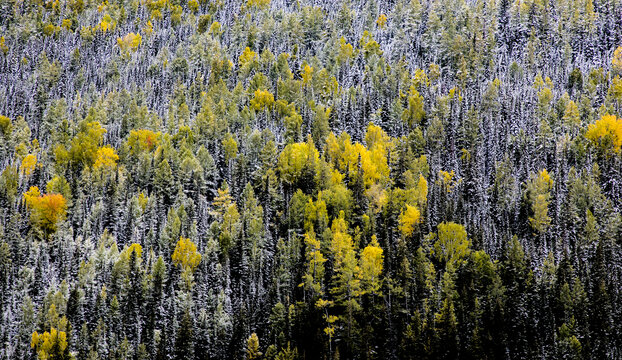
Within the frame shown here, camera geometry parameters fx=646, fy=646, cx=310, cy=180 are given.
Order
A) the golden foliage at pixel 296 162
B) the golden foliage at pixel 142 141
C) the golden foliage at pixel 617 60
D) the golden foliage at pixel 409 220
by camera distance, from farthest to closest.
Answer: the golden foliage at pixel 617 60 < the golden foliage at pixel 142 141 < the golden foliage at pixel 296 162 < the golden foliage at pixel 409 220

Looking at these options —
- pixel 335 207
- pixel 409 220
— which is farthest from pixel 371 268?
pixel 335 207

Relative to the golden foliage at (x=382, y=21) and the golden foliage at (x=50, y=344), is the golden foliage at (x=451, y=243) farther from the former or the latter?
the golden foliage at (x=382, y=21)

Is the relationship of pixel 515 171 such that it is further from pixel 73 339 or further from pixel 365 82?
pixel 73 339

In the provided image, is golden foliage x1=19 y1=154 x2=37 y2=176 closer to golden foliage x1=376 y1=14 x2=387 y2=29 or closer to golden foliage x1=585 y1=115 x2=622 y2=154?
golden foliage x1=585 y1=115 x2=622 y2=154

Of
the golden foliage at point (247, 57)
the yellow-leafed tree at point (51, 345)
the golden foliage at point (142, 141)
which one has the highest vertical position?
the golden foliage at point (247, 57)

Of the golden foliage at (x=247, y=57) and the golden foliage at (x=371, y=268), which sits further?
the golden foliage at (x=247, y=57)

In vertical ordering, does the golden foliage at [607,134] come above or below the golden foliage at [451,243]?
above

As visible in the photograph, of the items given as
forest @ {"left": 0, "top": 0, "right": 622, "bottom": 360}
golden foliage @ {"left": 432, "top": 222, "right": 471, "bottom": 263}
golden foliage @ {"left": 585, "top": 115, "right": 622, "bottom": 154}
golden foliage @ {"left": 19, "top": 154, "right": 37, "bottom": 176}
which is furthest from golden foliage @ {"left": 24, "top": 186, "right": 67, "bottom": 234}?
golden foliage @ {"left": 585, "top": 115, "right": 622, "bottom": 154}

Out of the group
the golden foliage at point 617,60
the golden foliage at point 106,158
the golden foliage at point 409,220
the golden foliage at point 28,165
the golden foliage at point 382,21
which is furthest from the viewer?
the golden foliage at point 382,21

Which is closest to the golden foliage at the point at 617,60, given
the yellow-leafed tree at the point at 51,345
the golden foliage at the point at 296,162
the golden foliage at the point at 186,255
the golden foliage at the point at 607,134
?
the golden foliage at the point at 607,134

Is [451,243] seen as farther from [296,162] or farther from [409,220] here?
[296,162]
